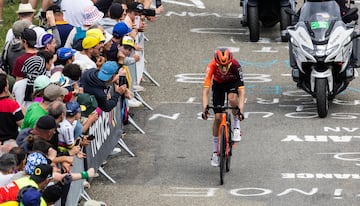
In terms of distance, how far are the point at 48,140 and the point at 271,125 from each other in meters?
7.48

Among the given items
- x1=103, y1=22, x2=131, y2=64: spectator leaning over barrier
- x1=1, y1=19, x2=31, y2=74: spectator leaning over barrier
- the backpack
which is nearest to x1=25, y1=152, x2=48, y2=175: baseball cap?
x1=1, y1=19, x2=31, y2=74: spectator leaning over barrier

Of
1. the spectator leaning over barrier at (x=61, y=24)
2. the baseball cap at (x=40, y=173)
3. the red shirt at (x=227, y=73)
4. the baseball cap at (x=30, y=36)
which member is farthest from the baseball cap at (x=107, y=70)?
the baseball cap at (x=40, y=173)

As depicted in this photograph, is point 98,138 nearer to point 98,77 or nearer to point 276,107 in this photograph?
point 98,77

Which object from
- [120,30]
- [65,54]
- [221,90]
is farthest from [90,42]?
[221,90]

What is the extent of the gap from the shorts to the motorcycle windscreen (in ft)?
11.1

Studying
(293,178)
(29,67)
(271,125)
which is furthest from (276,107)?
(29,67)

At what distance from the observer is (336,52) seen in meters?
19.4

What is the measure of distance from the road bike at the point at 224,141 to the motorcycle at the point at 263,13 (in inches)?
335

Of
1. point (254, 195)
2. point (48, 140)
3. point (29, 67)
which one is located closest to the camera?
point (48, 140)

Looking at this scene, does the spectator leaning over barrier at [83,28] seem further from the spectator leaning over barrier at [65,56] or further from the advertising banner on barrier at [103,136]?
the spectator leaning over barrier at [65,56]

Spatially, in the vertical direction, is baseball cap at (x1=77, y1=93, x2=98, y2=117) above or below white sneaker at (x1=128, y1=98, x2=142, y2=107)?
above

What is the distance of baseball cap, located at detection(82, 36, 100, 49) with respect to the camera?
15.7 meters

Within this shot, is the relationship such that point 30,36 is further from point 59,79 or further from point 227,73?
point 227,73

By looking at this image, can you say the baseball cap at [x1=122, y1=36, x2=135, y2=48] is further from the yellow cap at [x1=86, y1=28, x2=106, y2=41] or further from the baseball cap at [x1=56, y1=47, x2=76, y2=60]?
the baseball cap at [x1=56, y1=47, x2=76, y2=60]
